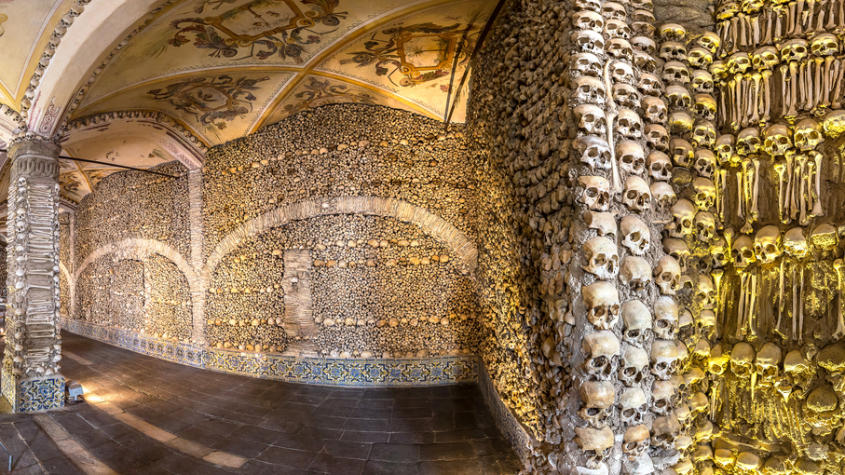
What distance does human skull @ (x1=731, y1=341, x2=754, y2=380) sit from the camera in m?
1.70

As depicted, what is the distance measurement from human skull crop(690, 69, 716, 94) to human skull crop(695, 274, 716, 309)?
1.03 meters

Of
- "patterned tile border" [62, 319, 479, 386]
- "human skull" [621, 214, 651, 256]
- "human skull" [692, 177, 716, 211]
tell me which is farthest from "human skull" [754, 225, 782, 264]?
"patterned tile border" [62, 319, 479, 386]

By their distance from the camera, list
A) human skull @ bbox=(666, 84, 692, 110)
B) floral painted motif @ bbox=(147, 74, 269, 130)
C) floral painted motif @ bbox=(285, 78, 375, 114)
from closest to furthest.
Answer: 1. human skull @ bbox=(666, 84, 692, 110)
2. floral painted motif @ bbox=(147, 74, 269, 130)
3. floral painted motif @ bbox=(285, 78, 375, 114)

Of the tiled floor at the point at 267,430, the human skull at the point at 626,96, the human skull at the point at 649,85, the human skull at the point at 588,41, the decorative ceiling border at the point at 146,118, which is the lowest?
the tiled floor at the point at 267,430

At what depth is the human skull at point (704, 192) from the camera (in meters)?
1.78

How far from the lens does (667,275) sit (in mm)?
1646

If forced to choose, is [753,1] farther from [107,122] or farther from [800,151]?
[107,122]

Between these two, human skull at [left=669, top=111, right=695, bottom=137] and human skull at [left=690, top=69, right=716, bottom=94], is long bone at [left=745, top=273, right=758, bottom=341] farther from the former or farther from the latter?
human skull at [left=690, top=69, right=716, bottom=94]

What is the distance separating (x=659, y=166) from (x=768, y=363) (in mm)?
1087

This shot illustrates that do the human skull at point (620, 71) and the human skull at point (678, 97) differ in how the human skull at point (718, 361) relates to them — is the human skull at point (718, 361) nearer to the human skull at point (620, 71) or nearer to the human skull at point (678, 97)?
the human skull at point (678, 97)

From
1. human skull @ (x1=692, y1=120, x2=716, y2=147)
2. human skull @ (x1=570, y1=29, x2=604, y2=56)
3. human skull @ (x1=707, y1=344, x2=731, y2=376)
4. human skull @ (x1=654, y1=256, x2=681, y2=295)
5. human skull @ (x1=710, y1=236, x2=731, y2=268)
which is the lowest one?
human skull @ (x1=707, y1=344, x2=731, y2=376)

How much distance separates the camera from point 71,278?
31.1 feet

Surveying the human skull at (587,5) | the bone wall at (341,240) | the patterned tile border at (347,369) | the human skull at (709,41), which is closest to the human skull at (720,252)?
the human skull at (709,41)

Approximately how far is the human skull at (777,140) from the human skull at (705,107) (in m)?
0.26
